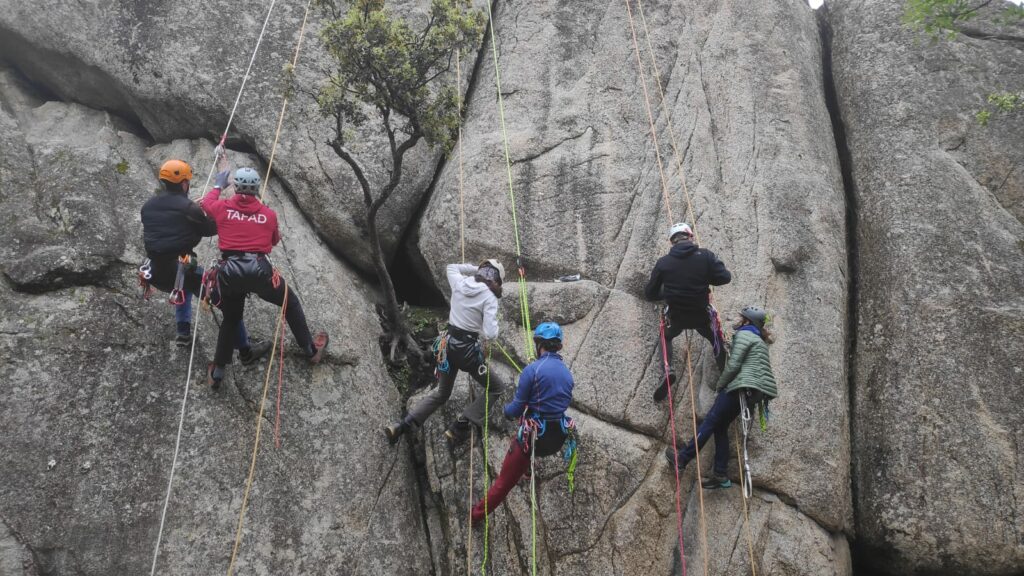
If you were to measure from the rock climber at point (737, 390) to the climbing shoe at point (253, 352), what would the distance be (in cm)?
536

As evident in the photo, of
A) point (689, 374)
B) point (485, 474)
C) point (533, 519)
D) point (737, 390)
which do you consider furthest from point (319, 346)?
point (737, 390)

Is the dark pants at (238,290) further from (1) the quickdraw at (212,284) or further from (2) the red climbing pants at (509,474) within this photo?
(2) the red climbing pants at (509,474)

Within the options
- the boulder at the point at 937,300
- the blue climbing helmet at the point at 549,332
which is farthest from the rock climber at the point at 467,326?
the boulder at the point at 937,300

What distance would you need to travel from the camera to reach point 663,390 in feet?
28.6

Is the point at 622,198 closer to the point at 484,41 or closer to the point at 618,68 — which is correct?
the point at 618,68

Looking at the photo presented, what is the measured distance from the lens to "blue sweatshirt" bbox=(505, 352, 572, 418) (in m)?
7.30

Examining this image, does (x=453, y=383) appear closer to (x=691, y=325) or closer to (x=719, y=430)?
(x=691, y=325)

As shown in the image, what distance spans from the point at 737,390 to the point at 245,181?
239 inches

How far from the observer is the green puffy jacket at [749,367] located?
25.6ft

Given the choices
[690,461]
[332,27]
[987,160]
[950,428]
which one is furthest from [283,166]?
[987,160]

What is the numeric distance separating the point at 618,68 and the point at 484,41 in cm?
286

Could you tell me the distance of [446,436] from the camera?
891 cm

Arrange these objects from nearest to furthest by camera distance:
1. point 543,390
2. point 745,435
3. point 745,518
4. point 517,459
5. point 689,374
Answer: point 543,390 < point 517,459 < point 745,435 < point 745,518 < point 689,374

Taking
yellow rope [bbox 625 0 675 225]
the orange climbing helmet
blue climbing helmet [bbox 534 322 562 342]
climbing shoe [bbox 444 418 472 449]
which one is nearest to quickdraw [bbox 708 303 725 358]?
yellow rope [bbox 625 0 675 225]
